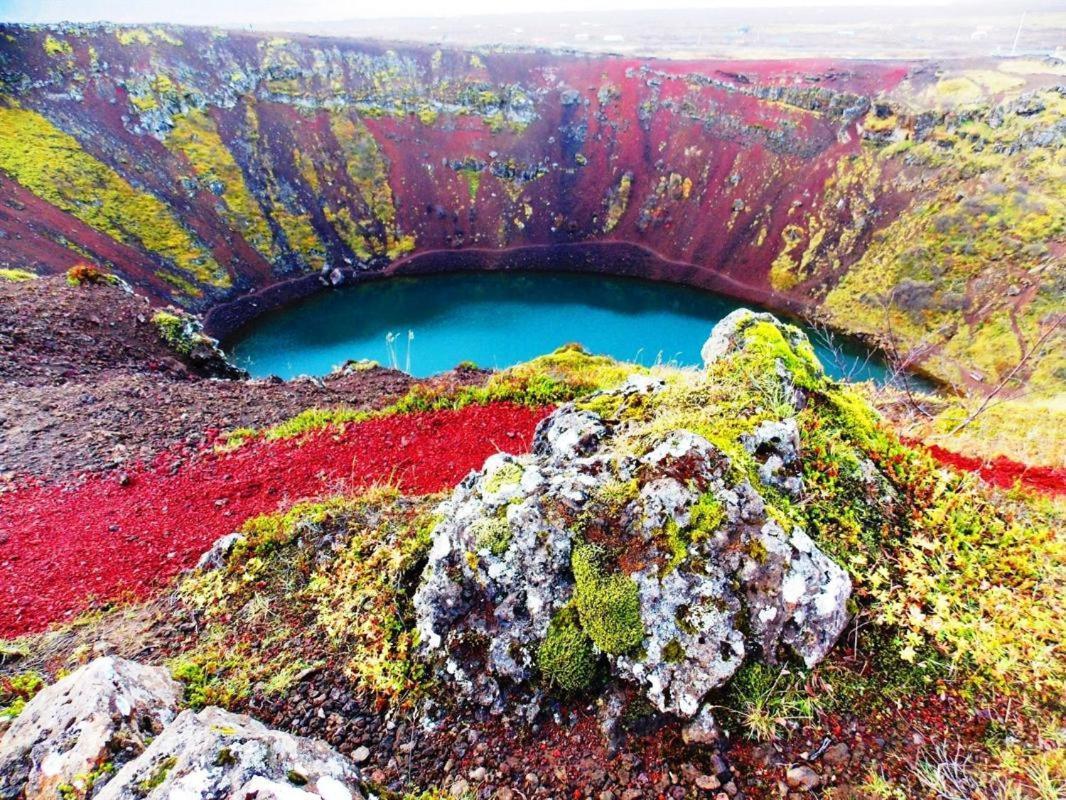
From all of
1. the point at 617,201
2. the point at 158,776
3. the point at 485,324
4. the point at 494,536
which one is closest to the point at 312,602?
the point at 494,536

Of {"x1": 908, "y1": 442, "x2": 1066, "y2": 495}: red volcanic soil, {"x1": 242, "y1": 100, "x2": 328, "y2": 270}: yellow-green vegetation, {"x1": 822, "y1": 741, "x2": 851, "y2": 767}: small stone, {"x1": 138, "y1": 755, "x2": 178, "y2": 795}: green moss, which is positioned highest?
{"x1": 138, "y1": 755, "x2": 178, "y2": 795}: green moss

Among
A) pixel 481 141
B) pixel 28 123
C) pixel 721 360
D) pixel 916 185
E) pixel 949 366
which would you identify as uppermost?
pixel 28 123

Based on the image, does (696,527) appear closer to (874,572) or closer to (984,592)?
(874,572)

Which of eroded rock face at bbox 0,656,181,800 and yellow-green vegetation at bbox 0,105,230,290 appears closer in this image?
eroded rock face at bbox 0,656,181,800

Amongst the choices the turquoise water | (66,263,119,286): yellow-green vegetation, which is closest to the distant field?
the turquoise water

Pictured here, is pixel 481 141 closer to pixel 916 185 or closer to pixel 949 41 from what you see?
pixel 916 185

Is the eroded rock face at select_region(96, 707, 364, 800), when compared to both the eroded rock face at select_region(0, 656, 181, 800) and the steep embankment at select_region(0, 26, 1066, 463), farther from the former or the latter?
the steep embankment at select_region(0, 26, 1066, 463)

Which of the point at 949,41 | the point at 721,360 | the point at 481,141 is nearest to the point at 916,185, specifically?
the point at 481,141
